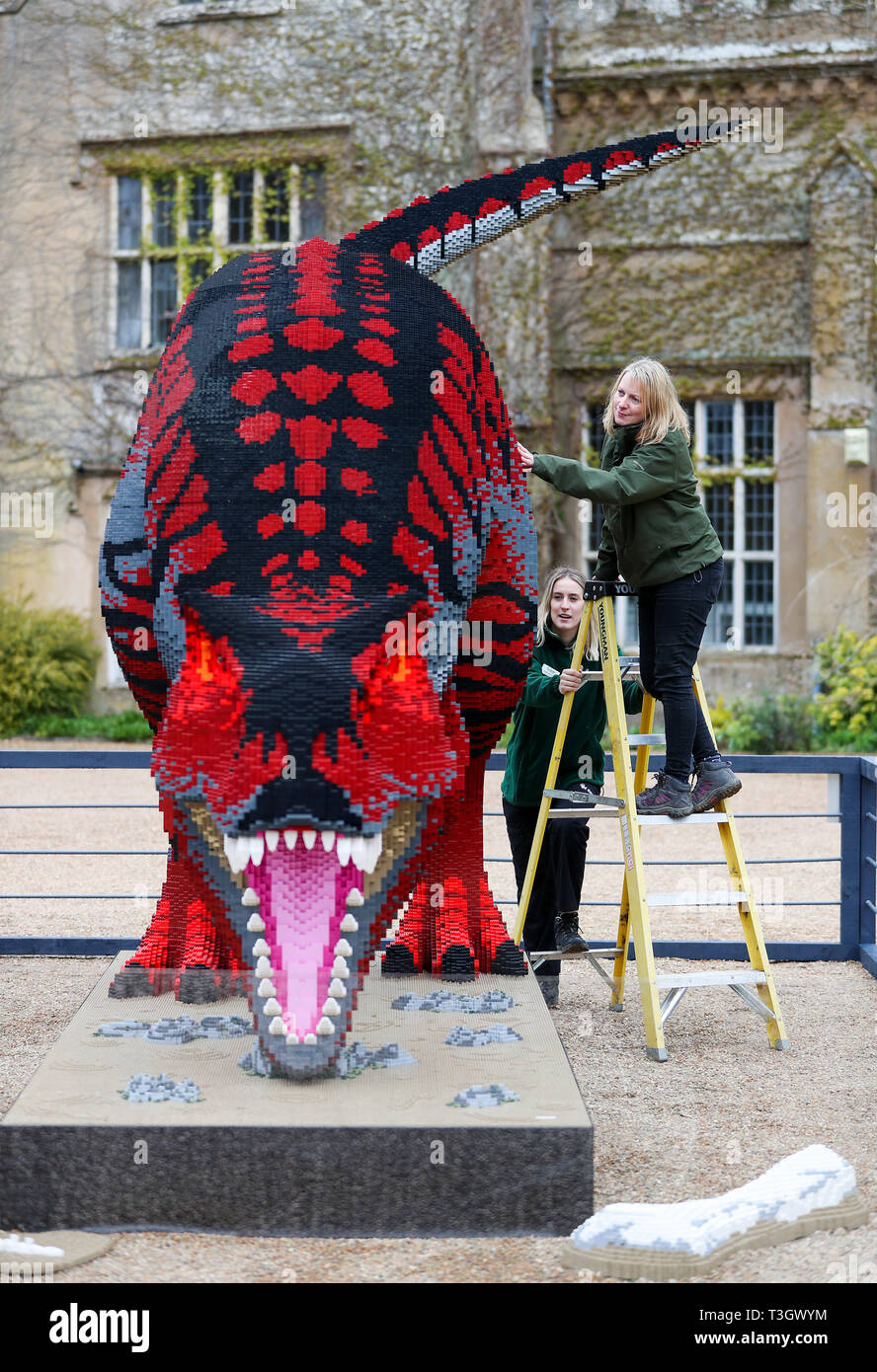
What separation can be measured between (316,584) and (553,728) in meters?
2.33

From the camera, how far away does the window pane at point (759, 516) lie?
15734mm

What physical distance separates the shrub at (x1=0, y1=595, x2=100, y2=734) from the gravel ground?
6.20 m

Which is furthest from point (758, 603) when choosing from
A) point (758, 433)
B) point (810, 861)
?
point (810, 861)

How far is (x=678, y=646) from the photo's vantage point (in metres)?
4.55

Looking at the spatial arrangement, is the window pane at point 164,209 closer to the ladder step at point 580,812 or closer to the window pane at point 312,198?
the window pane at point 312,198

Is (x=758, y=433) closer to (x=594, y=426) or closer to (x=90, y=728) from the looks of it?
(x=594, y=426)

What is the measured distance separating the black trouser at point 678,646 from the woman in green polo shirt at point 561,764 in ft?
2.15

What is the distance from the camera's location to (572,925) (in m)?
5.38

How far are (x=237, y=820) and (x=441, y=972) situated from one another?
175 centimetres

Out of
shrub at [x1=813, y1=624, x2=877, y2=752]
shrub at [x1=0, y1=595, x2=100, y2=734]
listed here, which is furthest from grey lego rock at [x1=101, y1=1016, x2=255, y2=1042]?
shrub at [x1=0, y1=595, x2=100, y2=734]

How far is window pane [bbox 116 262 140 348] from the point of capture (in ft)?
54.0

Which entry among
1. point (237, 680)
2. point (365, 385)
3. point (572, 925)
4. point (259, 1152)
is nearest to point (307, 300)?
point (365, 385)

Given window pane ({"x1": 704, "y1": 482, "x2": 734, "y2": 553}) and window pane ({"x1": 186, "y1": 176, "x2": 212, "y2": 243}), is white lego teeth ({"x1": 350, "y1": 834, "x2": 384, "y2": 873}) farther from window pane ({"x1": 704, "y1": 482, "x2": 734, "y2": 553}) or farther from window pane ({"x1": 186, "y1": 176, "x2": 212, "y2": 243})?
window pane ({"x1": 186, "y1": 176, "x2": 212, "y2": 243})

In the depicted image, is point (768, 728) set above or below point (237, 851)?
below
